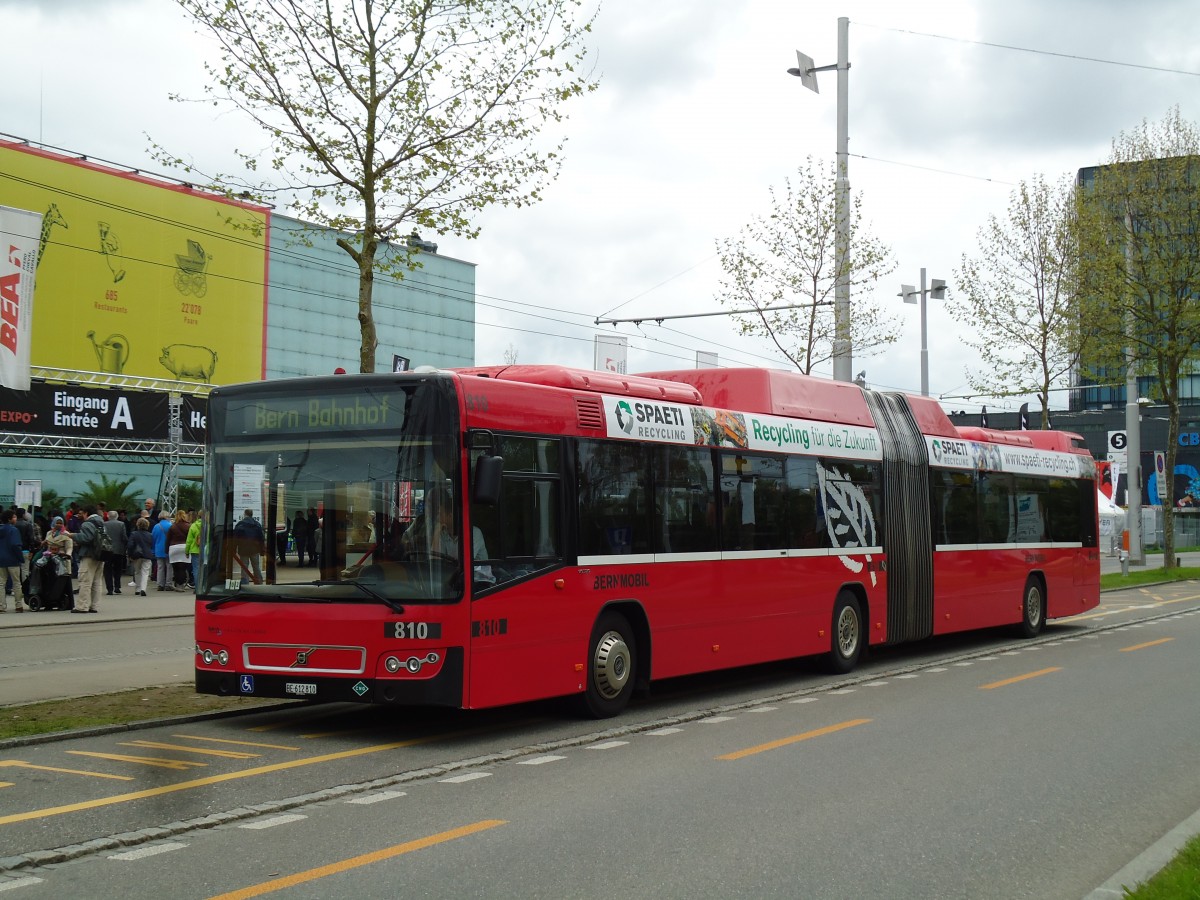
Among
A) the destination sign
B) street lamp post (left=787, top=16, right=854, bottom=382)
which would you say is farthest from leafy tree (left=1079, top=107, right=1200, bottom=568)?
the destination sign

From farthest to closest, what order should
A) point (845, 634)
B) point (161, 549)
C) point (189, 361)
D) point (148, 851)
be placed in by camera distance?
point (189, 361) → point (161, 549) → point (845, 634) → point (148, 851)

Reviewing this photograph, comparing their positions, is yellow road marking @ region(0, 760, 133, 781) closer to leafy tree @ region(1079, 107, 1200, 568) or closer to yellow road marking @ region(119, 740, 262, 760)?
yellow road marking @ region(119, 740, 262, 760)

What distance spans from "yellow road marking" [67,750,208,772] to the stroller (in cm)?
1625

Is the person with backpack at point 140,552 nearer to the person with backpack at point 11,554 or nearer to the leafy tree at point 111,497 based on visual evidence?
the person with backpack at point 11,554

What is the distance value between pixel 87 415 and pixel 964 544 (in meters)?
21.6

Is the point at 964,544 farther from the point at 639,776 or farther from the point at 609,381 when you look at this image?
the point at 639,776

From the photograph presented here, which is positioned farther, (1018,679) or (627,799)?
(1018,679)

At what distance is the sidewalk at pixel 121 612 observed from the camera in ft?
72.6

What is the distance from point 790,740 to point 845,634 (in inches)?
213

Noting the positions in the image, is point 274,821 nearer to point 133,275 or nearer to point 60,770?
point 60,770

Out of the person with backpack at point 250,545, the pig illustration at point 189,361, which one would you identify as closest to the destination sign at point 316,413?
the person with backpack at point 250,545

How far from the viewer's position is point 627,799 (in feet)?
26.5

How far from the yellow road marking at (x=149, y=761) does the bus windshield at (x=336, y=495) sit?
1556 mm

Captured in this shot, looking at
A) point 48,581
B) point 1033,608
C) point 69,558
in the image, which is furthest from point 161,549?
point 1033,608
